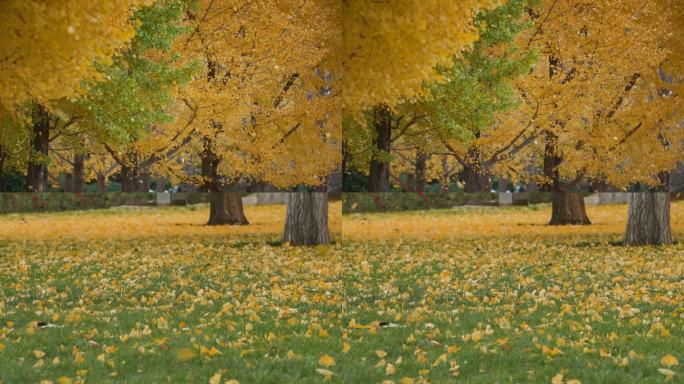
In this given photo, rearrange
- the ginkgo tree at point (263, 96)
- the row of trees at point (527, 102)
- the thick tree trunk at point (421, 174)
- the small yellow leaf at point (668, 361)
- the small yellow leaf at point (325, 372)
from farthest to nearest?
1. the thick tree trunk at point (421, 174)
2. the row of trees at point (527, 102)
3. the ginkgo tree at point (263, 96)
4. the small yellow leaf at point (668, 361)
5. the small yellow leaf at point (325, 372)

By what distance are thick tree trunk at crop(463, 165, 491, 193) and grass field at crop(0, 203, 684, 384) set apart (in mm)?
459

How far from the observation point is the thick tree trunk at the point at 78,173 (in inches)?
521

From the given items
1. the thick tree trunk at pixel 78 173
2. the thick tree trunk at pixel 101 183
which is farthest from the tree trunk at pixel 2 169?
the thick tree trunk at pixel 101 183

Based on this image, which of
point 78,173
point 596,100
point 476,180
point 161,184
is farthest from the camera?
point 596,100

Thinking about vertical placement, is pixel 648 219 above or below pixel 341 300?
above

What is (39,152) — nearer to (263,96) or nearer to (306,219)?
(263,96)

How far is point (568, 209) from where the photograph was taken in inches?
584

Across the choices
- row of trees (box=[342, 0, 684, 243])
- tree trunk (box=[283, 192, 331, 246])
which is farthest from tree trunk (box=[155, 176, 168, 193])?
row of trees (box=[342, 0, 684, 243])

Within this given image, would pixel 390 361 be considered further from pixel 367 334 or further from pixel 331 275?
pixel 331 275

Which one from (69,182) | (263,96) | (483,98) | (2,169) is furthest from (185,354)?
(483,98)

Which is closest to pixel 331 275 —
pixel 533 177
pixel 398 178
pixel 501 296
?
pixel 501 296

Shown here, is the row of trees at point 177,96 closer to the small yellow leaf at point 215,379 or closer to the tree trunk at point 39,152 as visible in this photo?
the tree trunk at point 39,152

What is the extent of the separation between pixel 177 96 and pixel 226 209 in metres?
2.02

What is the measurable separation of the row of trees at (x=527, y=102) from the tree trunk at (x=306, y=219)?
0.92 metres
